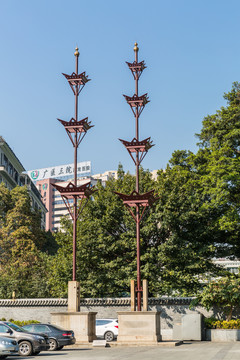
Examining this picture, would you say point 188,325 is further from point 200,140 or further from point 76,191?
point 200,140

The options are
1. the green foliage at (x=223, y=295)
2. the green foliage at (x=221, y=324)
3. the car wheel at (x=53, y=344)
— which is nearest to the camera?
the car wheel at (x=53, y=344)

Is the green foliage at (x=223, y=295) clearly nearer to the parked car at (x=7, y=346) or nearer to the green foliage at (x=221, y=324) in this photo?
the green foliage at (x=221, y=324)

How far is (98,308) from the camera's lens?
3441 centimetres

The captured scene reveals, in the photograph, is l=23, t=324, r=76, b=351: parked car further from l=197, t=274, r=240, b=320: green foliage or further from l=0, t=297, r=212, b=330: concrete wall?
l=197, t=274, r=240, b=320: green foliage

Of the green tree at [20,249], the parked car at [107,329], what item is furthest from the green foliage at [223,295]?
the green tree at [20,249]

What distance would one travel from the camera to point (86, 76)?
32500mm

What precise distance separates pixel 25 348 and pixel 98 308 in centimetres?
1322

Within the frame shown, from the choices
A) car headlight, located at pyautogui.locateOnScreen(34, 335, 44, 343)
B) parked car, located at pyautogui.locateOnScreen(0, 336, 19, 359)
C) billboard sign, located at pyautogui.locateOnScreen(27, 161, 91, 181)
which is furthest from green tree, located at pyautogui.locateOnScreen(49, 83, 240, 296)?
billboard sign, located at pyautogui.locateOnScreen(27, 161, 91, 181)

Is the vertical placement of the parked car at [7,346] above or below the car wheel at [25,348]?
above

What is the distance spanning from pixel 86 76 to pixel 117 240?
12.2 m

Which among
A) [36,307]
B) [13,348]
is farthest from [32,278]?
[13,348]

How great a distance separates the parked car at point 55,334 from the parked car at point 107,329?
21.1ft

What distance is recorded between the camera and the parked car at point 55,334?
80.1 feet

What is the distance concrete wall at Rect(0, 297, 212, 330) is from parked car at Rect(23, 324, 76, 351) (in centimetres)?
919
